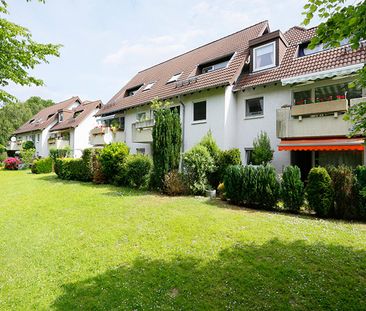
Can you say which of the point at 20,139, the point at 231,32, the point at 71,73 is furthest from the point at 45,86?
the point at 20,139

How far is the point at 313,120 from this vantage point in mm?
14406

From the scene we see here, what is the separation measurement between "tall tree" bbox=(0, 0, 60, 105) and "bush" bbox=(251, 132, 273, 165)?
43.0 ft

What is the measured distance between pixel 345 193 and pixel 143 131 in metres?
17.5

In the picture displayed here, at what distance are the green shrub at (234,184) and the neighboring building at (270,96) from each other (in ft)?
12.9

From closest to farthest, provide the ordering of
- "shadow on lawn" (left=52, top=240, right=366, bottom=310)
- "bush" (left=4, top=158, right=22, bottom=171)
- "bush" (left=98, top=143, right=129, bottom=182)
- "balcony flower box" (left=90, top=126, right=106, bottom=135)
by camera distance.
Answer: "shadow on lawn" (left=52, top=240, right=366, bottom=310) < "bush" (left=98, top=143, right=129, bottom=182) < "balcony flower box" (left=90, top=126, right=106, bottom=135) < "bush" (left=4, top=158, right=22, bottom=171)

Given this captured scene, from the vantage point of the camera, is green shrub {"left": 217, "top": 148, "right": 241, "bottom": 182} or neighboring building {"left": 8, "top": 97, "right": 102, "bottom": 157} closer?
green shrub {"left": 217, "top": 148, "right": 241, "bottom": 182}

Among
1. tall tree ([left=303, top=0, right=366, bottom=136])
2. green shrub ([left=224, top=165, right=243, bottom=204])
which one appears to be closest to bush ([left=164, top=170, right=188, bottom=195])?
green shrub ([left=224, top=165, right=243, bottom=204])

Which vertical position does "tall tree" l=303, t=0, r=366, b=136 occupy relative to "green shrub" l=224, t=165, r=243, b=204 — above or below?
above

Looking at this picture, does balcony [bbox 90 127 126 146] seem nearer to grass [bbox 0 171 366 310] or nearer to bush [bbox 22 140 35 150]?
grass [bbox 0 171 366 310]

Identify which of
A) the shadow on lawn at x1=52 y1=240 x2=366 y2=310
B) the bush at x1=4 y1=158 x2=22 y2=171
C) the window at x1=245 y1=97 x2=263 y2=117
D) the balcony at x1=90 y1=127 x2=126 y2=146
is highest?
the window at x1=245 y1=97 x2=263 y2=117

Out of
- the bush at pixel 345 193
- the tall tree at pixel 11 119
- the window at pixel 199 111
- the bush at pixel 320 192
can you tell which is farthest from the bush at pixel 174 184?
the tall tree at pixel 11 119

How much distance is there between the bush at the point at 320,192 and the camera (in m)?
10.5

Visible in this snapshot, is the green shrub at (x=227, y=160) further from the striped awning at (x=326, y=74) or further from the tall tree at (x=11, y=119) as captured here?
the tall tree at (x=11, y=119)

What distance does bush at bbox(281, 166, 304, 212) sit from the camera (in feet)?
37.1
